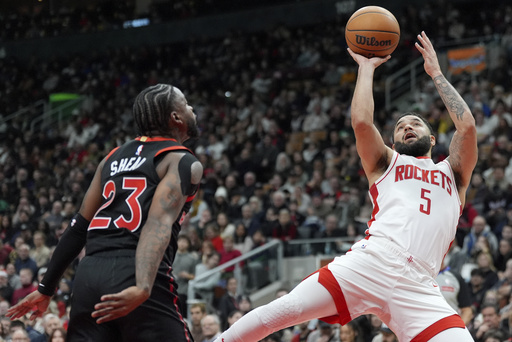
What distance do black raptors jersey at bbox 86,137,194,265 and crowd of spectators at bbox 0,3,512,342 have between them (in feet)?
17.9

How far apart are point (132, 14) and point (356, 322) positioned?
19589 mm

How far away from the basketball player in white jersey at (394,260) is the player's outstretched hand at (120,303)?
1.33 m

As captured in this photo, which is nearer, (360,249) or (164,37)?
(360,249)

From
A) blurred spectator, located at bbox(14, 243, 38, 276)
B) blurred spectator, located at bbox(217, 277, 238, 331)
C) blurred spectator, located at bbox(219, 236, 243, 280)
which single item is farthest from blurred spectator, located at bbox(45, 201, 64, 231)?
blurred spectator, located at bbox(217, 277, 238, 331)

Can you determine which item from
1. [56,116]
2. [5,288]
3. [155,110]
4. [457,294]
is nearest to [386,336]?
[457,294]

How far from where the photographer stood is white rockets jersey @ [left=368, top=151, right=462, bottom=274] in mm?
4871

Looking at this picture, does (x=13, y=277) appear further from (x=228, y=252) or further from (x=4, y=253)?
(x=228, y=252)

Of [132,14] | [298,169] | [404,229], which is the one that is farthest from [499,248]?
[132,14]

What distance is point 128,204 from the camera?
3.88m

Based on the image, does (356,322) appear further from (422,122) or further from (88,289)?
(88,289)

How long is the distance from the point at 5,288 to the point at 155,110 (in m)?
9.34

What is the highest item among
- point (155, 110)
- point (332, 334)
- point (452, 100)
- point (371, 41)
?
point (371, 41)

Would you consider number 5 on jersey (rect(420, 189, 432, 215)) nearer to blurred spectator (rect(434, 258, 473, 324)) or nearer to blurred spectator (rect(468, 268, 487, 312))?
blurred spectator (rect(434, 258, 473, 324))

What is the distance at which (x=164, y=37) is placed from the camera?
1002 inches
